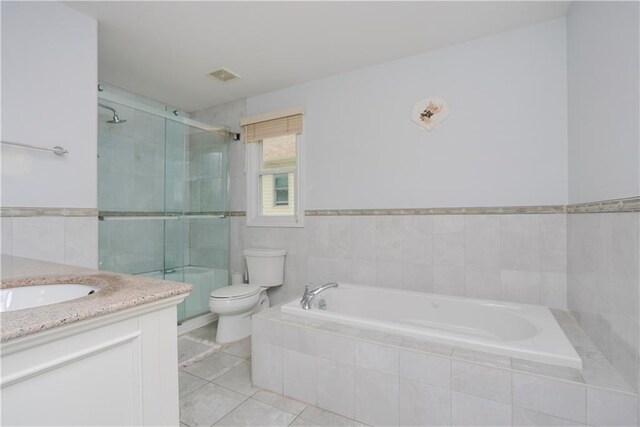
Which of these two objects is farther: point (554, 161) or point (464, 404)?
point (554, 161)

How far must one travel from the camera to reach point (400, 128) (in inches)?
91.1

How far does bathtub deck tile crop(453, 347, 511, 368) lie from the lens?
125cm

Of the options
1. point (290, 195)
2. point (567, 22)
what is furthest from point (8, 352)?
point (567, 22)

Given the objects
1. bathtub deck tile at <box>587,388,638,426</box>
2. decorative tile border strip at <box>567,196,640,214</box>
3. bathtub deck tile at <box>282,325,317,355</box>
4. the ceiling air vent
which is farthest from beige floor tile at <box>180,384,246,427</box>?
the ceiling air vent

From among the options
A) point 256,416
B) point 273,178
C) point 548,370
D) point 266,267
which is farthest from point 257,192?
point 548,370

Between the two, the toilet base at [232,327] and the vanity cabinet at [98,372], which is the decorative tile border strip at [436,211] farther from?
the vanity cabinet at [98,372]

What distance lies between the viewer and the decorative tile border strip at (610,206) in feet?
3.43

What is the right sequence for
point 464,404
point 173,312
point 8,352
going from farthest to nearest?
point 464,404 → point 173,312 → point 8,352

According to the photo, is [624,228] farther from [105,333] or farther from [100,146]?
[100,146]

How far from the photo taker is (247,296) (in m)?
2.44

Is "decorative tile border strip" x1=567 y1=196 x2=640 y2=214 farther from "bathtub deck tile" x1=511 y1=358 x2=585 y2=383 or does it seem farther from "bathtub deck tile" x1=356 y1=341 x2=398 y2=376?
"bathtub deck tile" x1=356 y1=341 x2=398 y2=376

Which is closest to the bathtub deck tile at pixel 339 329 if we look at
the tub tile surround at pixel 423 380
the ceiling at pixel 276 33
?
the tub tile surround at pixel 423 380

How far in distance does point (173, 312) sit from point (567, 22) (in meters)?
2.60

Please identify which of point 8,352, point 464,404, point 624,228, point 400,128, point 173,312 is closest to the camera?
point 8,352
